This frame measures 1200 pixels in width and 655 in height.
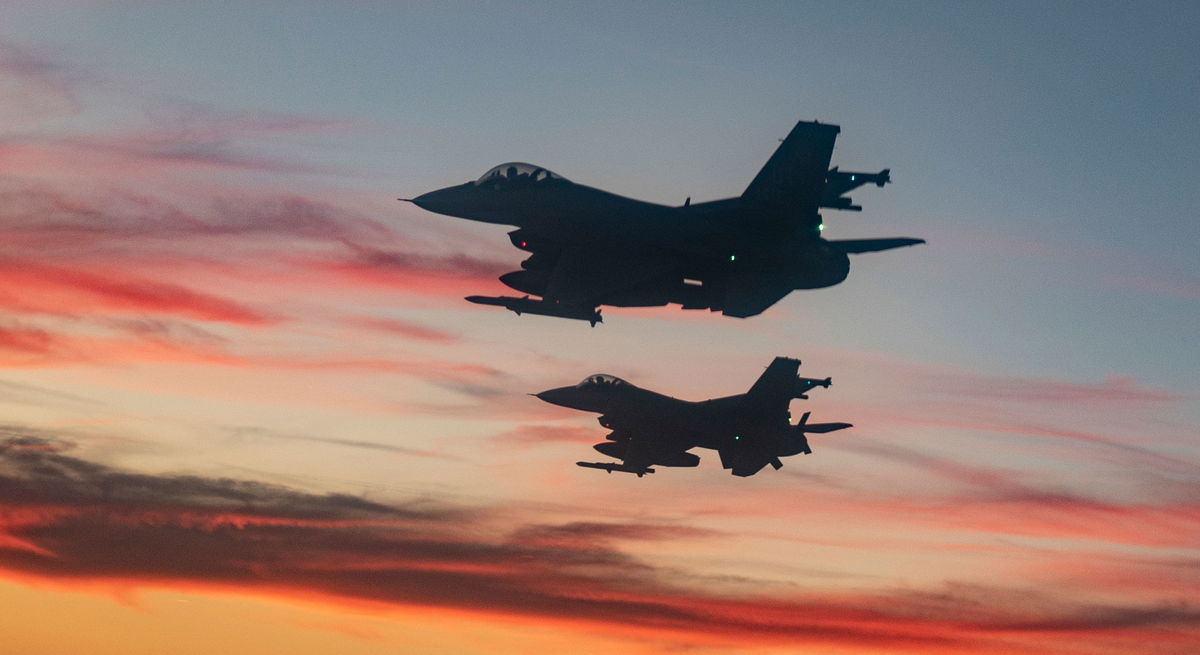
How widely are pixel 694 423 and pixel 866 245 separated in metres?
24.6

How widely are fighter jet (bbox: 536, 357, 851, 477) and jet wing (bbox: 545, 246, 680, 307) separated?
21.4m

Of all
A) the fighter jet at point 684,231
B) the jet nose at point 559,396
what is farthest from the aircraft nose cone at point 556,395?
the fighter jet at point 684,231

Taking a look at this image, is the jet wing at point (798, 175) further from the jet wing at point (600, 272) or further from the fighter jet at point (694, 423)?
the fighter jet at point (694, 423)

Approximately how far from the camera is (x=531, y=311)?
63.4 metres

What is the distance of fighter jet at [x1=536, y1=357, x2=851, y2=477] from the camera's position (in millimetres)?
83312

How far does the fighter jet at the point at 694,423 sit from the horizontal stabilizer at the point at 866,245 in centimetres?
2008

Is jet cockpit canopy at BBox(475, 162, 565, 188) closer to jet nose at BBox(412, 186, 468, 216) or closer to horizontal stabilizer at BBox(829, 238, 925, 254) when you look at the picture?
jet nose at BBox(412, 186, 468, 216)

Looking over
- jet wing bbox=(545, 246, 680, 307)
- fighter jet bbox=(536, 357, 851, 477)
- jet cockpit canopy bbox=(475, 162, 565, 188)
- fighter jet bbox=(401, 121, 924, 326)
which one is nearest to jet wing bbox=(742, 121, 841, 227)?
fighter jet bbox=(401, 121, 924, 326)

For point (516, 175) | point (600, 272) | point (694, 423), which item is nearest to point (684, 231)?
point (600, 272)

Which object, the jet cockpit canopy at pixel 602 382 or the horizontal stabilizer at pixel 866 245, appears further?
the jet cockpit canopy at pixel 602 382

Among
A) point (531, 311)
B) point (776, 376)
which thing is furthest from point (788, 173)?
point (776, 376)

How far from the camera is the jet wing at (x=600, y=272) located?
210ft

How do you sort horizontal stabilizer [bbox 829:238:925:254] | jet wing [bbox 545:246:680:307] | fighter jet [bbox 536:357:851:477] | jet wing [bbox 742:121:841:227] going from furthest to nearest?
fighter jet [bbox 536:357:851:477] → jet wing [bbox 545:246:680:307] → horizontal stabilizer [bbox 829:238:925:254] → jet wing [bbox 742:121:841:227]

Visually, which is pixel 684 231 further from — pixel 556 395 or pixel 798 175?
pixel 556 395
